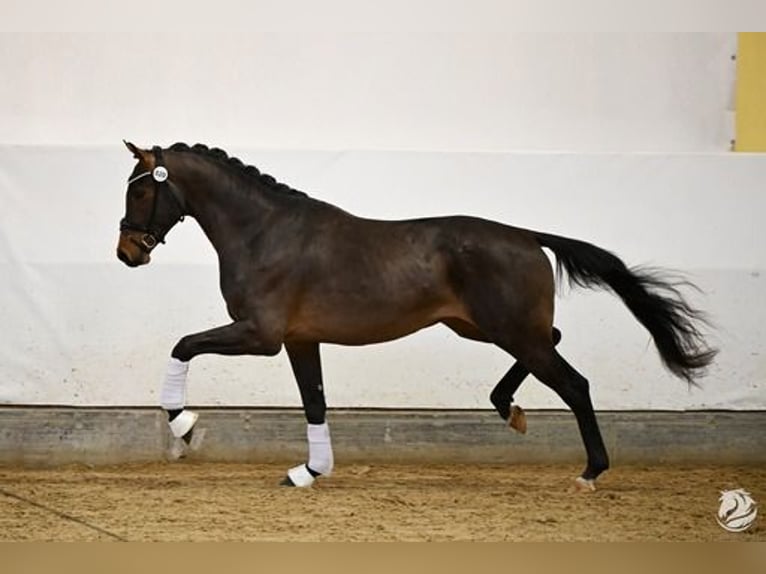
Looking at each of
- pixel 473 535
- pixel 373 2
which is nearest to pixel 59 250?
pixel 373 2

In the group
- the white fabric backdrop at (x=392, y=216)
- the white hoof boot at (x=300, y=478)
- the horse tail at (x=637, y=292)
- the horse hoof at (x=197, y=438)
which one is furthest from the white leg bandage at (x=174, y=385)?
the horse tail at (x=637, y=292)

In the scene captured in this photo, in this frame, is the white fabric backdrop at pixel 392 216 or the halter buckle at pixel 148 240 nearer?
the halter buckle at pixel 148 240

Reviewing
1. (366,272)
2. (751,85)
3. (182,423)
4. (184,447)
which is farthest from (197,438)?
(751,85)

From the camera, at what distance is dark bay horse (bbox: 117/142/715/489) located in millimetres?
4809

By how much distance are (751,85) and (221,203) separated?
2.27 meters

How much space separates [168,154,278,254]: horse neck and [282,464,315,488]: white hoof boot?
878 mm

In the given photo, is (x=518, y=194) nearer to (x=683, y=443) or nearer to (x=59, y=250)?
(x=683, y=443)

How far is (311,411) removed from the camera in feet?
16.6

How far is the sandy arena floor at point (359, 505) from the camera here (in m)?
4.62

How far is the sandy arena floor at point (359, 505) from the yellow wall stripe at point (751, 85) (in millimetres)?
1454

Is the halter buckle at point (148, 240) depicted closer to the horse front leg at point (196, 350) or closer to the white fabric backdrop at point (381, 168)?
the horse front leg at point (196, 350)

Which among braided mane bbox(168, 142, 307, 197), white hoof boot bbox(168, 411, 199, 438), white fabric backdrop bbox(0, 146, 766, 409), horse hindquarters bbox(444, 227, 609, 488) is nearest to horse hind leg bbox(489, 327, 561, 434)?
horse hindquarters bbox(444, 227, 609, 488)

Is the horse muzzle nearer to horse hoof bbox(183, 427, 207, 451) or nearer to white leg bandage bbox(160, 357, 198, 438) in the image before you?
white leg bandage bbox(160, 357, 198, 438)

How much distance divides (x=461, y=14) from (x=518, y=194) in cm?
80
